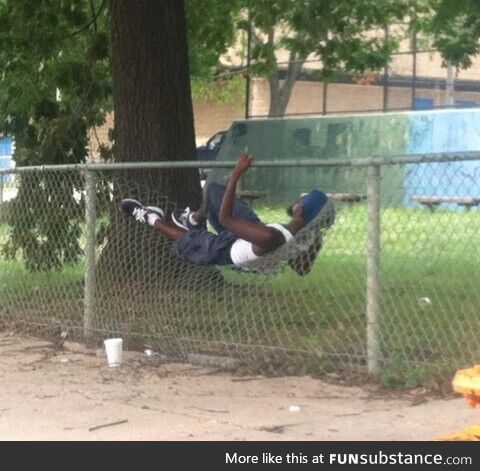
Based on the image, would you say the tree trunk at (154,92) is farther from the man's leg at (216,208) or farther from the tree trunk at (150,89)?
the man's leg at (216,208)

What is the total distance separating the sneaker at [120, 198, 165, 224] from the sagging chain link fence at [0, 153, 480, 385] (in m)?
0.29

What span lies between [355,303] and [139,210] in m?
1.83

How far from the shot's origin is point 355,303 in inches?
377

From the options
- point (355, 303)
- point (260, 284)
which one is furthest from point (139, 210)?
point (355, 303)

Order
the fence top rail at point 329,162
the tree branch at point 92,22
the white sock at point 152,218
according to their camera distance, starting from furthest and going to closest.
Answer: the tree branch at point 92,22, the white sock at point 152,218, the fence top rail at point 329,162

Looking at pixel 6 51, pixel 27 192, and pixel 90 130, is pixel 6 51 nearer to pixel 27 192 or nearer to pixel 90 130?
pixel 90 130

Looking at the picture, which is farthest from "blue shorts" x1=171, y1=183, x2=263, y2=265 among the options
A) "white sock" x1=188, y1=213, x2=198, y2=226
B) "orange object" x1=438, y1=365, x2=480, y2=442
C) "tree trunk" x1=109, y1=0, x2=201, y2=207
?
"orange object" x1=438, y1=365, x2=480, y2=442

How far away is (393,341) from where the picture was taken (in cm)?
796

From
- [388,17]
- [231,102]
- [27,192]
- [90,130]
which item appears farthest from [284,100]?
[27,192]

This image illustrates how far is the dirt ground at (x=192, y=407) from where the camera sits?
21.5 ft

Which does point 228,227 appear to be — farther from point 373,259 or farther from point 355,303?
point 355,303

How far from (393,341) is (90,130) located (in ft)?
22.3

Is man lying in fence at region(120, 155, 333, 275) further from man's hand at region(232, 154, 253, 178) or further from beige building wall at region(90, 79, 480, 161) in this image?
beige building wall at region(90, 79, 480, 161)

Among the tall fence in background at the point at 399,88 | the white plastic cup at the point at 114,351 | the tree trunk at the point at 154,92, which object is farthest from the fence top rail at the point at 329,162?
the tall fence in background at the point at 399,88
